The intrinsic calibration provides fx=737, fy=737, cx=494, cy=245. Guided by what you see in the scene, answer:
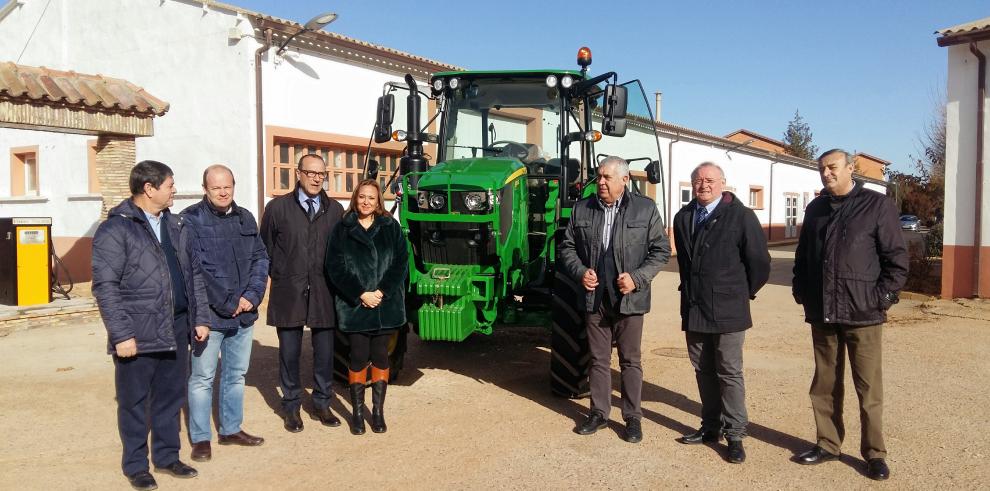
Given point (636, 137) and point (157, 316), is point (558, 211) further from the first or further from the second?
point (157, 316)

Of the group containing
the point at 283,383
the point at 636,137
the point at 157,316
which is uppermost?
the point at 636,137

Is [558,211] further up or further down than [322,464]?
further up

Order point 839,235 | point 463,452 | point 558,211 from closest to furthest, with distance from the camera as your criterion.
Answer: point 839,235
point 463,452
point 558,211

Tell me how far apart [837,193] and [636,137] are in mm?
2651

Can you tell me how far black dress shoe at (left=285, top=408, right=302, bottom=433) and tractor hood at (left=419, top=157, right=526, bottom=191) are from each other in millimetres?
1929

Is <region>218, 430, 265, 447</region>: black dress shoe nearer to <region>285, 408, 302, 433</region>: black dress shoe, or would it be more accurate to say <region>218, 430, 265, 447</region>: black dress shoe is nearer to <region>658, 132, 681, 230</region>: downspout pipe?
<region>285, 408, 302, 433</region>: black dress shoe

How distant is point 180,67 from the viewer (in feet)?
39.1

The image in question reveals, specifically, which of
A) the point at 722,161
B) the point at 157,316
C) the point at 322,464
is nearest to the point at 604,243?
the point at 322,464

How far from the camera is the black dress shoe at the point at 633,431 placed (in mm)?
4648

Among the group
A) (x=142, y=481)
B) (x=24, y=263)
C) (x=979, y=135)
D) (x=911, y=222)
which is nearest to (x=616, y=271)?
(x=142, y=481)

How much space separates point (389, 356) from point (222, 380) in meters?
1.55

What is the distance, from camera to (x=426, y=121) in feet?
22.8

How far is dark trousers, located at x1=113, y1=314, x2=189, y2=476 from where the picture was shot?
3822mm

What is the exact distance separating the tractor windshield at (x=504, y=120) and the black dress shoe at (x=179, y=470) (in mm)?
3602
